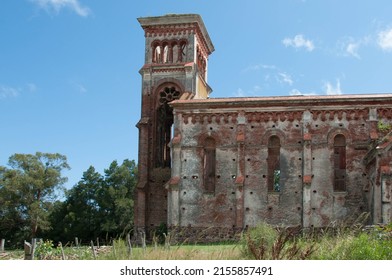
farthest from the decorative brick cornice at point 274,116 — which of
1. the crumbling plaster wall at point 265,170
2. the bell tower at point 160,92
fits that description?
the bell tower at point 160,92

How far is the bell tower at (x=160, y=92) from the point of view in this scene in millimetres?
37406

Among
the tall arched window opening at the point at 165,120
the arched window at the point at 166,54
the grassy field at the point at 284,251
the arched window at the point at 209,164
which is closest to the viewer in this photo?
the grassy field at the point at 284,251

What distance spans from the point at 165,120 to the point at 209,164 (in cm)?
534

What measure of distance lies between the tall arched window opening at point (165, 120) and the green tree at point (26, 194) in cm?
1811

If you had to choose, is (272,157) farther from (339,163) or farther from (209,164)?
(339,163)

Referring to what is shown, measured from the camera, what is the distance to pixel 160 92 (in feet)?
128

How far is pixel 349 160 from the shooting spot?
1261 inches

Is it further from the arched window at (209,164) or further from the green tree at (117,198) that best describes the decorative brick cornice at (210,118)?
the green tree at (117,198)

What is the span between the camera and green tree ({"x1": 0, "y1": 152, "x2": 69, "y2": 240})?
52.3m

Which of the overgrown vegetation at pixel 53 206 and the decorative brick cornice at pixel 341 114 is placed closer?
the decorative brick cornice at pixel 341 114

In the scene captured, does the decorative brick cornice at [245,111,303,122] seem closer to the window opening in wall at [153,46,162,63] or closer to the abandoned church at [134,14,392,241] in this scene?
the abandoned church at [134,14,392,241]

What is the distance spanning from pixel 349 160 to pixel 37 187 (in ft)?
103

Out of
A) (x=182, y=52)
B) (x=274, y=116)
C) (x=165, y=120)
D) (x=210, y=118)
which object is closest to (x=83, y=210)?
(x=165, y=120)

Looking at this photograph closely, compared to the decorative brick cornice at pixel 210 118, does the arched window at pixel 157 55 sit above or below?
above
